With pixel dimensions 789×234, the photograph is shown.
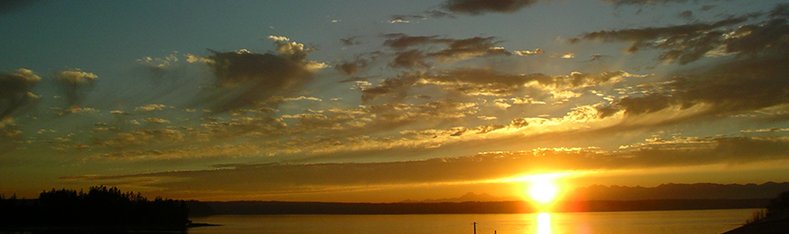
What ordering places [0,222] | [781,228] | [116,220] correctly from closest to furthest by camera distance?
[781,228] < [0,222] < [116,220]

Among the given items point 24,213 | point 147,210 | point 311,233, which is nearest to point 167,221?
point 147,210

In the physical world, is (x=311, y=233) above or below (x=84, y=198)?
below

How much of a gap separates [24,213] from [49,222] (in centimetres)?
551

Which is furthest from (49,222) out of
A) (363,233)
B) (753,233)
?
(753,233)

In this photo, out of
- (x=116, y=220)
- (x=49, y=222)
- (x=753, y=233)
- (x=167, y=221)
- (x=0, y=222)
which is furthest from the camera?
(x=167, y=221)

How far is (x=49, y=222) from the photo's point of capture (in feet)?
430

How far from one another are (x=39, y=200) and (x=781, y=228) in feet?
488

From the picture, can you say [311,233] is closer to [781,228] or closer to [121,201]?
[121,201]

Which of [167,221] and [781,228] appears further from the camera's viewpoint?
[167,221]

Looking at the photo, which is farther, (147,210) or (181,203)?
(181,203)

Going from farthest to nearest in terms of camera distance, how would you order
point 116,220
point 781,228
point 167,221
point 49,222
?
1. point 167,221
2. point 116,220
3. point 49,222
4. point 781,228

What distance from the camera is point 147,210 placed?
148500 mm

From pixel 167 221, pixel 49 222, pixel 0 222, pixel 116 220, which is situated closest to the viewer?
pixel 0 222

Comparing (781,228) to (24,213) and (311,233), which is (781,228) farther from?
(24,213)
